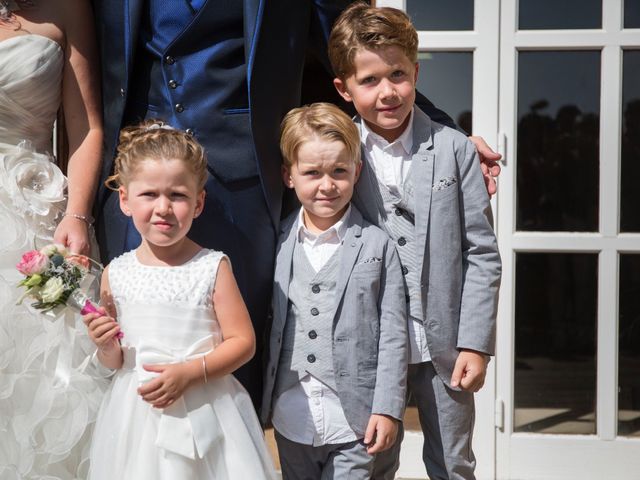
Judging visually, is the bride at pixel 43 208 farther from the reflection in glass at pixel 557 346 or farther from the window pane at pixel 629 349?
the window pane at pixel 629 349

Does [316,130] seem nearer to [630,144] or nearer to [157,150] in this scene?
[157,150]

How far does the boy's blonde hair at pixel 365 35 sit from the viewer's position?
2.18 m

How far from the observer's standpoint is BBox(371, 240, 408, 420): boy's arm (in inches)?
82.7

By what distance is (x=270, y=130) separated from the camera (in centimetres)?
220

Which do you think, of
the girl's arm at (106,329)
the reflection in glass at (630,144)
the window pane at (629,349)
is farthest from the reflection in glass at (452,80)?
the girl's arm at (106,329)

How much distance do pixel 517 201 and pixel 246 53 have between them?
195 cm

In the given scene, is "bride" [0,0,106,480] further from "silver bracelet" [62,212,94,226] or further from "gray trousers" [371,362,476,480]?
"gray trousers" [371,362,476,480]

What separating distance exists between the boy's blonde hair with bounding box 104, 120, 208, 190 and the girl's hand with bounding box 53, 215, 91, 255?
15 cm

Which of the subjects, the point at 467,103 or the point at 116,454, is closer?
the point at 116,454

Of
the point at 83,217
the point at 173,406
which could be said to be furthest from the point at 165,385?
the point at 83,217

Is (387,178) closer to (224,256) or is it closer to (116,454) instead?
(224,256)

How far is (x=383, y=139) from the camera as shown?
225 cm

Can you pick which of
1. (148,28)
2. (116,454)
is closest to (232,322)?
(116,454)

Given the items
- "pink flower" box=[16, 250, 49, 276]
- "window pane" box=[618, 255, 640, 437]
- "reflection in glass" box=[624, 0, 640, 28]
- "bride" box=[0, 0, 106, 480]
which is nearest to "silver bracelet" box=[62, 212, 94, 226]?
"bride" box=[0, 0, 106, 480]
